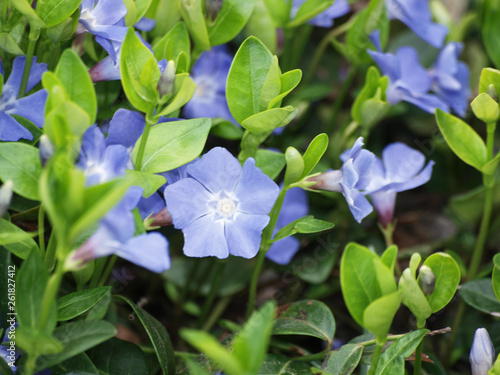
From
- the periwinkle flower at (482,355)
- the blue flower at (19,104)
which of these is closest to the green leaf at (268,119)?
the blue flower at (19,104)

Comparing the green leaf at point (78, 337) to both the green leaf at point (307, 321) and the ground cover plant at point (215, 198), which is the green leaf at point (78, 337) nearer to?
the ground cover plant at point (215, 198)

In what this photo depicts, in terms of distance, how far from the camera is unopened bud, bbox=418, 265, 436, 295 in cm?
87

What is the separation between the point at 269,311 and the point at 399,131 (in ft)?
4.17

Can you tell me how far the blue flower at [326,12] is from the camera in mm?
1433

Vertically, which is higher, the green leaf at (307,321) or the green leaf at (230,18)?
the green leaf at (230,18)

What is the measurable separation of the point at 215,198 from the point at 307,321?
0.29 meters

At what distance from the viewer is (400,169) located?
1.29 meters

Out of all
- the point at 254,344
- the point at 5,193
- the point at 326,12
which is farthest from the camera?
the point at 326,12

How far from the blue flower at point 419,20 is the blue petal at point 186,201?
0.79 meters

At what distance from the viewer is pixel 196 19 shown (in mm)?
1086

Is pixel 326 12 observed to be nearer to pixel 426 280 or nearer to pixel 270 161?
pixel 270 161

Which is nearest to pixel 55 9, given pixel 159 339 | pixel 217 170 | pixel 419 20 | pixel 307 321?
pixel 217 170

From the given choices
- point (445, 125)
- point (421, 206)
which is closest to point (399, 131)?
point (421, 206)

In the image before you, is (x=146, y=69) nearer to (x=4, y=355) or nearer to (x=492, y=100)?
(x=4, y=355)
